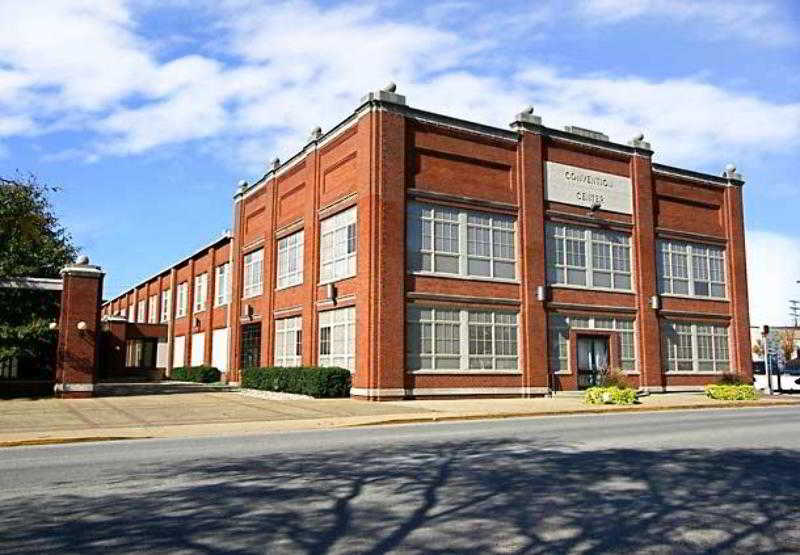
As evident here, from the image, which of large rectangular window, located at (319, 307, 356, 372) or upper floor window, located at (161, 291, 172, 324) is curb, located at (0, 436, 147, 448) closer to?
large rectangular window, located at (319, 307, 356, 372)

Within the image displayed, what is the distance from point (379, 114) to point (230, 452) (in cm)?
1730

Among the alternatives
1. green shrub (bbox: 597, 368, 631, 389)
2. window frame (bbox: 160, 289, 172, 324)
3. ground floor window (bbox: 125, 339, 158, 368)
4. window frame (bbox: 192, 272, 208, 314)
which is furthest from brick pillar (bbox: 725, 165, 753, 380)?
ground floor window (bbox: 125, 339, 158, 368)

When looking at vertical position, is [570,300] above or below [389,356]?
above

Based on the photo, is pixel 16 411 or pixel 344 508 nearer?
pixel 344 508

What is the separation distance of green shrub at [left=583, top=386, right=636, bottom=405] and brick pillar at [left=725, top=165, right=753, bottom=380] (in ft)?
40.2

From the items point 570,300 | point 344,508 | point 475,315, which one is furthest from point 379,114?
point 344,508

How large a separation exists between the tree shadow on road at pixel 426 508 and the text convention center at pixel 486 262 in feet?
52.4

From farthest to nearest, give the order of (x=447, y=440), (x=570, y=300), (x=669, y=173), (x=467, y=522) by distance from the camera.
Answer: (x=669, y=173) → (x=570, y=300) → (x=447, y=440) → (x=467, y=522)

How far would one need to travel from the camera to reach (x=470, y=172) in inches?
1124

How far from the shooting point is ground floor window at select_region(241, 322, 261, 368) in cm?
3572

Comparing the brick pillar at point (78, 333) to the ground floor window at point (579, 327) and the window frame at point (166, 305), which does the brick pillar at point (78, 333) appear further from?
the window frame at point (166, 305)

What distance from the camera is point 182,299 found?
1950 inches

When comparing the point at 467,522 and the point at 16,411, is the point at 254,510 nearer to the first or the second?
the point at 467,522

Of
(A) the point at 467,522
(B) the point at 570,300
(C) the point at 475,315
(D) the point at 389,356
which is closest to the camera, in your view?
(A) the point at 467,522
